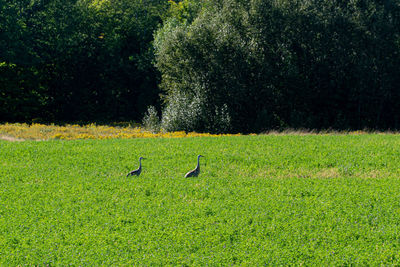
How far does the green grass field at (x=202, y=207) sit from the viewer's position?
397 inches

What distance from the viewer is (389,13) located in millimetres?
42375

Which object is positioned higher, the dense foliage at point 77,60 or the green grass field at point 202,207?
the dense foliage at point 77,60

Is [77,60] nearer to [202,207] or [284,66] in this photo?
[284,66]

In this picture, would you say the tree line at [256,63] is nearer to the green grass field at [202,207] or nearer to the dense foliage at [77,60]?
the dense foliage at [77,60]

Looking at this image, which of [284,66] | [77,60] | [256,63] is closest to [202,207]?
[256,63]

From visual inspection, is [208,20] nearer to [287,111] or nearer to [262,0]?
[262,0]

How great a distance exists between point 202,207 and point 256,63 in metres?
27.7

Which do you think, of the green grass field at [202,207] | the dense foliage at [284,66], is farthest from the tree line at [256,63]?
the green grass field at [202,207]

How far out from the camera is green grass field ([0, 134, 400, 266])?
33.1 feet

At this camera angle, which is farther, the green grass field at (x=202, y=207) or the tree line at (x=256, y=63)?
the tree line at (x=256, y=63)

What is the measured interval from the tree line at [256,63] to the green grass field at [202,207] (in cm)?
1526

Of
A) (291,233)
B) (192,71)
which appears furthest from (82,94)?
(291,233)

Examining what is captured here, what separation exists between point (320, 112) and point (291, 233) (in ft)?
110

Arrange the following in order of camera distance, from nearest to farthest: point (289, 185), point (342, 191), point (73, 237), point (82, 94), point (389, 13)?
point (73, 237) → point (342, 191) → point (289, 185) → point (389, 13) → point (82, 94)
